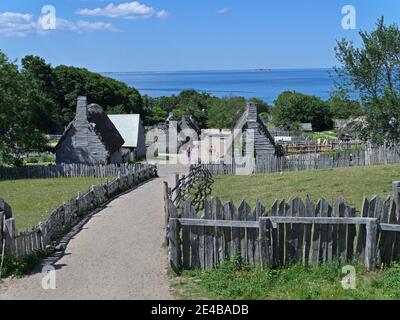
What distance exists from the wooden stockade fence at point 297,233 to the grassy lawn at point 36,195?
30.8 feet

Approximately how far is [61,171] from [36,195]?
1101 cm

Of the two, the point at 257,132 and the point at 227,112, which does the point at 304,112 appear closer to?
the point at 227,112

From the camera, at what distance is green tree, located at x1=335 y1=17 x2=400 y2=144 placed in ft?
76.3

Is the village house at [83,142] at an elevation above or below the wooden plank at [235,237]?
above

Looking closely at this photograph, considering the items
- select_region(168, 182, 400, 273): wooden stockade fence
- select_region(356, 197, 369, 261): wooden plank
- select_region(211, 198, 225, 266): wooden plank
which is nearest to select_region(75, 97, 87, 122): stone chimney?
select_region(168, 182, 400, 273): wooden stockade fence

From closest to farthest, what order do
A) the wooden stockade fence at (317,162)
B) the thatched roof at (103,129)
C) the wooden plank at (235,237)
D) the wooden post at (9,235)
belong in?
1. the wooden plank at (235,237)
2. the wooden post at (9,235)
3. the wooden stockade fence at (317,162)
4. the thatched roof at (103,129)

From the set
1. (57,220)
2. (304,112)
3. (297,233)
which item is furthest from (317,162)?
(304,112)

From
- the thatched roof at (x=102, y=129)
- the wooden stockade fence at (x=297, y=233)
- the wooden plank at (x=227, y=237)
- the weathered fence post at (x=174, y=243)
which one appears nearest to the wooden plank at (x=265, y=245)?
the wooden stockade fence at (x=297, y=233)

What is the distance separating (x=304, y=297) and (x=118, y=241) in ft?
25.2

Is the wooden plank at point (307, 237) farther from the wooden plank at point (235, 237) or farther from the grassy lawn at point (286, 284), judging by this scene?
the wooden plank at point (235, 237)

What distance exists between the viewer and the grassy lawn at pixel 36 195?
22.0m
